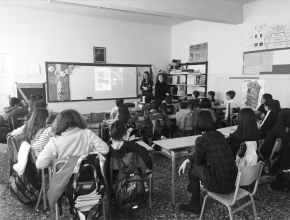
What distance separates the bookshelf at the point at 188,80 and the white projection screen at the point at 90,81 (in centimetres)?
103

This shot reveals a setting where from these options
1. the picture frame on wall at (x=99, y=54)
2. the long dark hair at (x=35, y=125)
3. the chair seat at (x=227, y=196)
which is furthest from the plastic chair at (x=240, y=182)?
the picture frame on wall at (x=99, y=54)

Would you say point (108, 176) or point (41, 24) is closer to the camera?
point (108, 176)

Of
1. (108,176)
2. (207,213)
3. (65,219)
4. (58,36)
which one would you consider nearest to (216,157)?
(207,213)

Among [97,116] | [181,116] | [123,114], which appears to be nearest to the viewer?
[123,114]

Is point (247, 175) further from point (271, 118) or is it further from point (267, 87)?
point (267, 87)

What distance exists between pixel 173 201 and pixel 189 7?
3867 mm

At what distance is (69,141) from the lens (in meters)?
2.14

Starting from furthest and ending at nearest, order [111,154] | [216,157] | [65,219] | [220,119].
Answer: [220,119] < [65,219] < [111,154] < [216,157]

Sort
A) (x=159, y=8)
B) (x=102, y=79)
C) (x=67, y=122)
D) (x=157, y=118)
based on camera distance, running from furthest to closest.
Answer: (x=102, y=79), (x=159, y=8), (x=157, y=118), (x=67, y=122)

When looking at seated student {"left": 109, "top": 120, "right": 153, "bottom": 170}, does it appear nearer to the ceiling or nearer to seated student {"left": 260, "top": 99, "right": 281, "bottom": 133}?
seated student {"left": 260, "top": 99, "right": 281, "bottom": 133}

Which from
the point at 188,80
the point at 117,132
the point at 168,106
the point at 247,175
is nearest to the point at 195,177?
the point at 247,175

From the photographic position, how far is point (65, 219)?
2.48m

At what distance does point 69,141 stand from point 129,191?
0.70 m

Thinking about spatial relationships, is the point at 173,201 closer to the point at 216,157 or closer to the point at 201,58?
the point at 216,157
